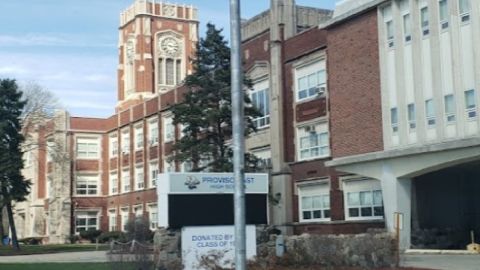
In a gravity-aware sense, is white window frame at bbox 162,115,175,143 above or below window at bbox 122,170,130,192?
above

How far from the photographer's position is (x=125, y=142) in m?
70.8

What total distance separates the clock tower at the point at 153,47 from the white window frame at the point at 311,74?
1841 inches

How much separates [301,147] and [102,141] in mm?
37762

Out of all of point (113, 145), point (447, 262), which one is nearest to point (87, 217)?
point (113, 145)

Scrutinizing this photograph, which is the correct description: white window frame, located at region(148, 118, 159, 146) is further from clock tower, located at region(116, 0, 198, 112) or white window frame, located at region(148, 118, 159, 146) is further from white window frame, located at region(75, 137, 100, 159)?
clock tower, located at region(116, 0, 198, 112)

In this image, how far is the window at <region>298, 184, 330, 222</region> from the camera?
4044 cm

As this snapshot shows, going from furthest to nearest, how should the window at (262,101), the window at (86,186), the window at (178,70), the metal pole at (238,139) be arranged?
the window at (178,70) → the window at (86,186) → the window at (262,101) → the metal pole at (238,139)

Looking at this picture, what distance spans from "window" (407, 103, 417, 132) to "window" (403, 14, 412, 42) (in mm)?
2838

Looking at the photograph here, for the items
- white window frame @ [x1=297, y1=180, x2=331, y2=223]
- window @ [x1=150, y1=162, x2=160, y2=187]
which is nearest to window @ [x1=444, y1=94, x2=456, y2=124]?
white window frame @ [x1=297, y1=180, x2=331, y2=223]

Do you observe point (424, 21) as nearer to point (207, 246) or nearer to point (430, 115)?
point (430, 115)

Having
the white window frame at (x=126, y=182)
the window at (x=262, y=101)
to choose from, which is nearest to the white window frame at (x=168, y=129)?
the white window frame at (x=126, y=182)

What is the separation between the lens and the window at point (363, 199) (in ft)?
119

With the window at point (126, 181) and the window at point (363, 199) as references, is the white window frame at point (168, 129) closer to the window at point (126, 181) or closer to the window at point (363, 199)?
the window at point (126, 181)

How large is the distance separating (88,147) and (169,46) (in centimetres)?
2221
